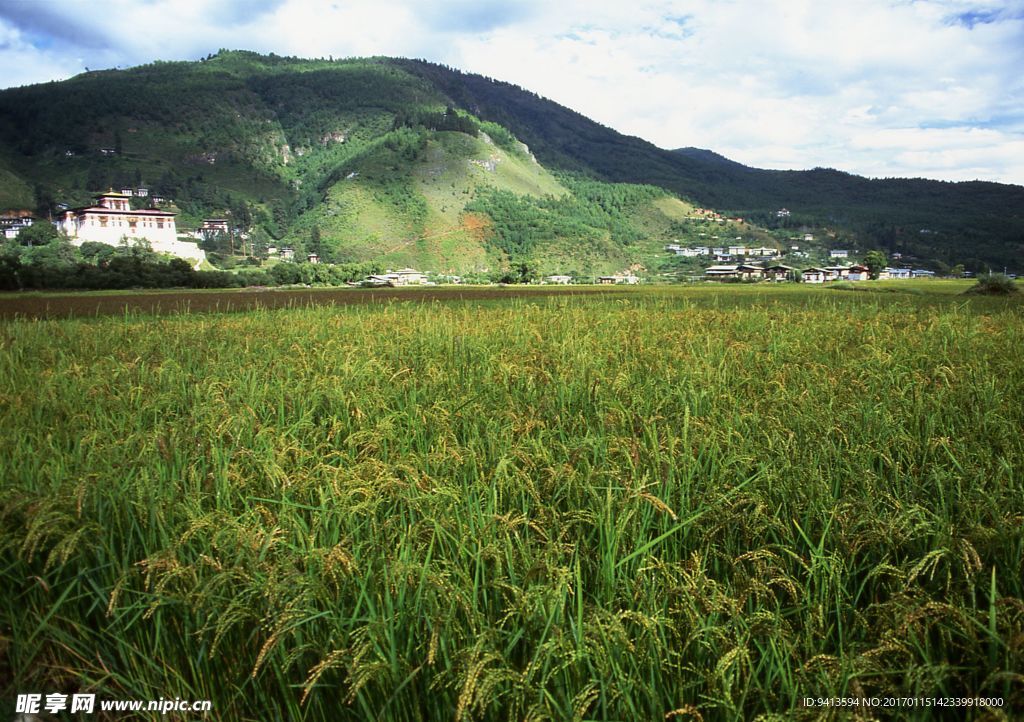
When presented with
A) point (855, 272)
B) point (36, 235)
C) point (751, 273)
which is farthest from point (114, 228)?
point (855, 272)

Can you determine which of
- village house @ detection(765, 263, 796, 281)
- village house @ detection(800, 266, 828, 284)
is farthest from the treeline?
village house @ detection(800, 266, 828, 284)

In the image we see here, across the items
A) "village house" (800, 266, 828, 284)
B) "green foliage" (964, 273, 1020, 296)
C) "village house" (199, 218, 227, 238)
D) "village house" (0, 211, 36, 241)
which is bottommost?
"green foliage" (964, 273, 1020, 296)

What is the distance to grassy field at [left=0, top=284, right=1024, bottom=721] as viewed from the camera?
160cm

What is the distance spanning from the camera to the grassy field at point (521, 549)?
5.25 ft

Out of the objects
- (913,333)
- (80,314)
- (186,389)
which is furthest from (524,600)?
(80,314)

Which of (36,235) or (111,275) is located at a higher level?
(36,235)

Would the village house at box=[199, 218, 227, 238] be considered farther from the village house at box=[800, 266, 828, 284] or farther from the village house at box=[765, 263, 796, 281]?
the village house at box=[800, 266, 828, 284]

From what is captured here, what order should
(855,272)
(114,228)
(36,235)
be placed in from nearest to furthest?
(855,272) < (36,235) < (114,228)

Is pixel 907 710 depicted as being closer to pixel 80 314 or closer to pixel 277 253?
pixel 80 314

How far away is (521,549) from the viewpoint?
80.0 inches

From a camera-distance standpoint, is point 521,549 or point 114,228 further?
point 114,228

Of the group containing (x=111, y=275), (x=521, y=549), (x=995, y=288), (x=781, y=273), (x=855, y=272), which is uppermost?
(x=855, y=272)

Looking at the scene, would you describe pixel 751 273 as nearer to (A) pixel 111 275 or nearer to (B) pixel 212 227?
(A) pixel 111 275

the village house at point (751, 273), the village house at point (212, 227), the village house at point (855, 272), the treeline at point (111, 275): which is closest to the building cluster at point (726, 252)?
the village house at point (855, 272)
